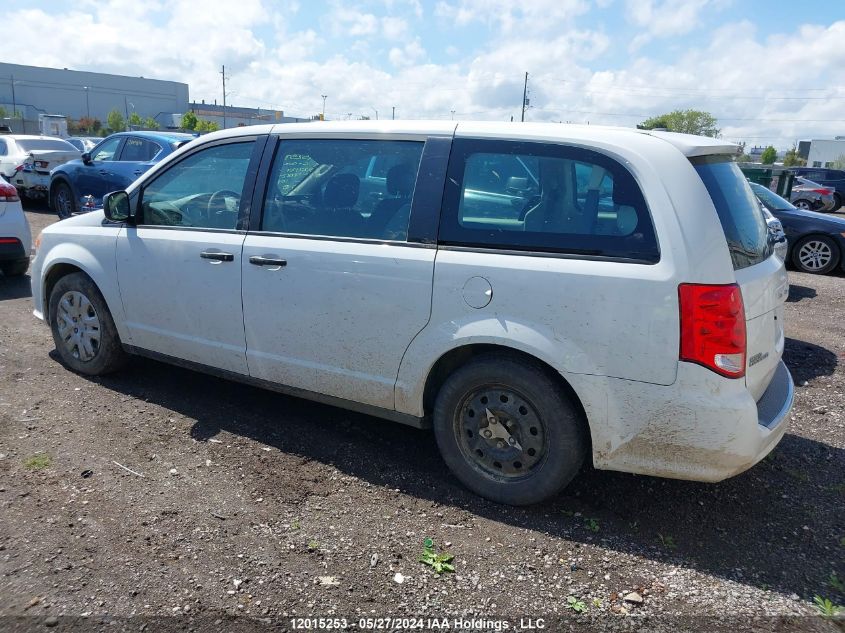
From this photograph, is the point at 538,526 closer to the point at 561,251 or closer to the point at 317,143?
the point at 561,251

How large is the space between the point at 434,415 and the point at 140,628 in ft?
5.42

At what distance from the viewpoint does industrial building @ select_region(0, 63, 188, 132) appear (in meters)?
84.6

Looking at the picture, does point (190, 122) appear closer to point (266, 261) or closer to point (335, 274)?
point (266, 261)

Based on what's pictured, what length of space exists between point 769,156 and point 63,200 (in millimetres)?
82643

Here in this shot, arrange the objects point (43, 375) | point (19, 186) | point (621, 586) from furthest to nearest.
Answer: point (19, 186), point (43, 375), point (621, 586)

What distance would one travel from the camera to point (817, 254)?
10.9 meters

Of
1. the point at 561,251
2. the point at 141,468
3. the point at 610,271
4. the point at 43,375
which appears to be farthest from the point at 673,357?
the point at 43,375

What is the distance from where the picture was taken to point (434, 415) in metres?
3.59

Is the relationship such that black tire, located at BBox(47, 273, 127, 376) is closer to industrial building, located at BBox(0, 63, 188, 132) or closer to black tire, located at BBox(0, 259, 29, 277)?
black tire, located at BBox(0, 259, 29, 277)

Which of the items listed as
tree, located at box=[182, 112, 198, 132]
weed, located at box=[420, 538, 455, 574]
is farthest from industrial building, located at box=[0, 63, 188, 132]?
weed, located at box=[420, 538, 455, 574]

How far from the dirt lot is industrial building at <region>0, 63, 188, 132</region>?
282 feet

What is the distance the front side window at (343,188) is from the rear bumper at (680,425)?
1343 millimetres

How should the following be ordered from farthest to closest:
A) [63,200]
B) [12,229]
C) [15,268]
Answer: [63,200]
[15,268]
[12,229]

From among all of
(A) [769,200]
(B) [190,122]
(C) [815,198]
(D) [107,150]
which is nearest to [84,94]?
(B) [190,122]
